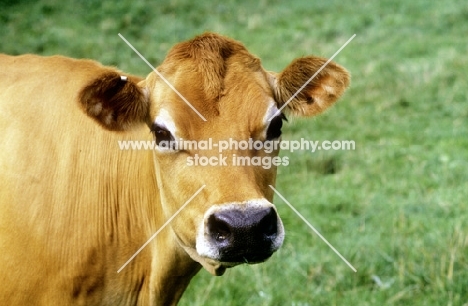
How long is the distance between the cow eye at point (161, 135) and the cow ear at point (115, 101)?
176 mm

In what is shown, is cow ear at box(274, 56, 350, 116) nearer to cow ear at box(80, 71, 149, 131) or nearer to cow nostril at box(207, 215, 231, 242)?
cow ear at box(80, 71, 149, 131)

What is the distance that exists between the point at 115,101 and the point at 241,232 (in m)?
1.17

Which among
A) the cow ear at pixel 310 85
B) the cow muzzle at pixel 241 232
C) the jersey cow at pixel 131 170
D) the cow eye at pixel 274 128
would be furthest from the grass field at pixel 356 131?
the cow muzzle at pixel 241 232

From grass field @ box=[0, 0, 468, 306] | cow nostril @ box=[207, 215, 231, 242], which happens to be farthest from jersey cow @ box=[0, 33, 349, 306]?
grass field @ box=[0, 0, 468, 306]

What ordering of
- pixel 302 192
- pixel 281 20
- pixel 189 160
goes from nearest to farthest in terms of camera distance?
1. pixel 189 160
2. pixel 302 192
3. pixel 281 20

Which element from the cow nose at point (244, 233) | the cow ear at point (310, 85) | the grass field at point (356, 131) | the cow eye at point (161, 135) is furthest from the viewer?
the grass field at point (356, 131)

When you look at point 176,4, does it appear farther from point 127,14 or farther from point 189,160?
point 189,160

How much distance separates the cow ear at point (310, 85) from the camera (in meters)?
4.41

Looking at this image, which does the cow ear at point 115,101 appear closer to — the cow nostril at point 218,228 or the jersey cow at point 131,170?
the jersey cow at point 131,170

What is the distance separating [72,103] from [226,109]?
1114 millimetres

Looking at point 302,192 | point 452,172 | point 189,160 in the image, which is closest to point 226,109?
point 189,160

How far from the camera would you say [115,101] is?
4238 mm

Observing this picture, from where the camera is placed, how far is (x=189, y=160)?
396 centimetres

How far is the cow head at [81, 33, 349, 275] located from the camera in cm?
362
